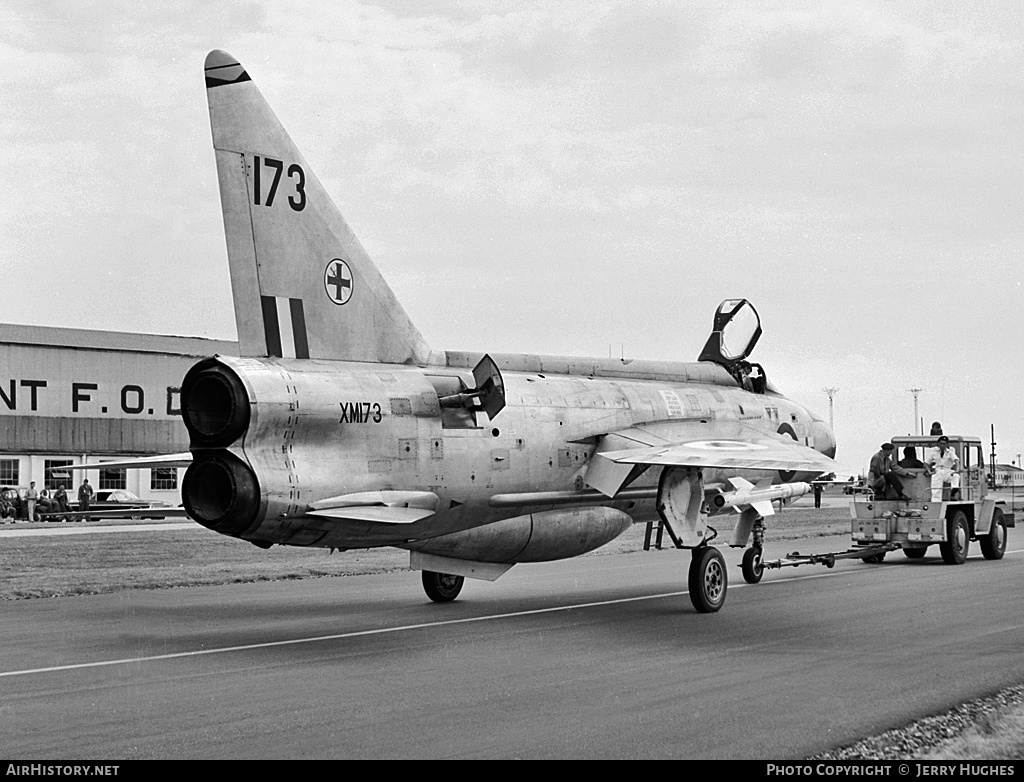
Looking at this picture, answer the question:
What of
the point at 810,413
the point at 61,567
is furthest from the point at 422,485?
the point at 61,567

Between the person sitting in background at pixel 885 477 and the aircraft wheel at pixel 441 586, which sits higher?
the person sitting in background at pixel 885 477

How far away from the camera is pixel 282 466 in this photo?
36.2 feet

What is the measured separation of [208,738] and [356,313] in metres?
5.94

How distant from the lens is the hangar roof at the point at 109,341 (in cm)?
5528

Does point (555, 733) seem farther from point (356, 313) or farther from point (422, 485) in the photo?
point (356, 313)

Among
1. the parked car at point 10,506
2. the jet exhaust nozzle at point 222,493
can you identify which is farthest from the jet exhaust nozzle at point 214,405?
the parked car at point 10,506

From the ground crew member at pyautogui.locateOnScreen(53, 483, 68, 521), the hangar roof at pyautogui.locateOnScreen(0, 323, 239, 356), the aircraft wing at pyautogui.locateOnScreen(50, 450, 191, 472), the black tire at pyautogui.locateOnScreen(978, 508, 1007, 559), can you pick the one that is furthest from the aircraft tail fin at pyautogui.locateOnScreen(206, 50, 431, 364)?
the hangar roof at pyautogui.locateOnScreen(0, 323, 239, 356)

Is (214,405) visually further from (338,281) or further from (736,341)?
(736,341)

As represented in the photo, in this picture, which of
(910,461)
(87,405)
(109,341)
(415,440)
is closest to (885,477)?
(910,461)

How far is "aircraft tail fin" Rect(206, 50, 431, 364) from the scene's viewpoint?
1193 centimetres

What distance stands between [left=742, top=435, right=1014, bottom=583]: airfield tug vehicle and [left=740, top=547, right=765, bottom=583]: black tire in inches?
93.2

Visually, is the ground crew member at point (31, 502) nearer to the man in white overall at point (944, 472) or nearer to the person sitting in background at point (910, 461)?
the person sitting in background at point (910, 461)
